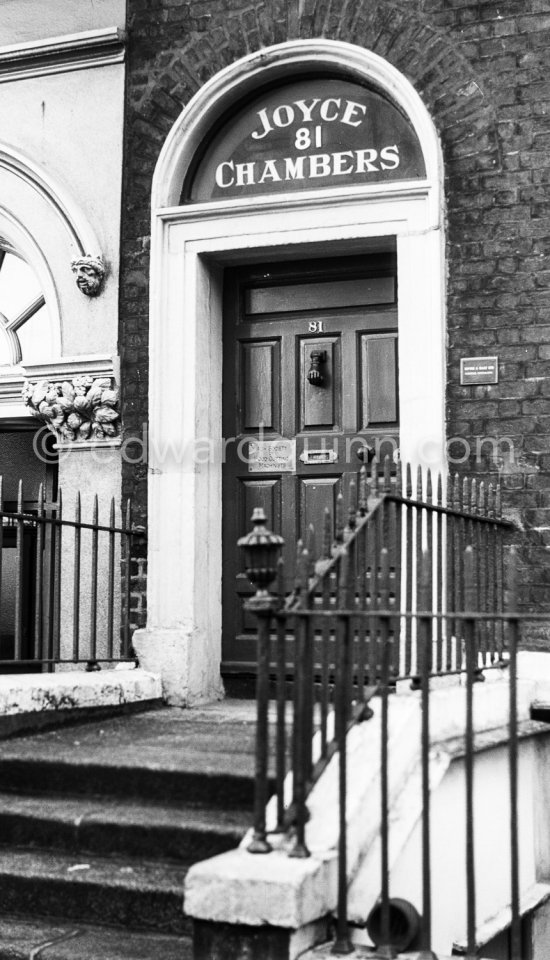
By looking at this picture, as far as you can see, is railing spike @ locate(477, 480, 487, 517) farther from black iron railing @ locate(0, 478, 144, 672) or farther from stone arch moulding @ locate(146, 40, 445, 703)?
black iron railing @ locate(0, 478, 144, 672)

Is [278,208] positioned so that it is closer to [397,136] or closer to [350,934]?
[397,136]

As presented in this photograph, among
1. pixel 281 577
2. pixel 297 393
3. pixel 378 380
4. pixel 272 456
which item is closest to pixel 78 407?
pixel 272 456

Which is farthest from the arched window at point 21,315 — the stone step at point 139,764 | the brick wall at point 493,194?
the stone step at point 139,764

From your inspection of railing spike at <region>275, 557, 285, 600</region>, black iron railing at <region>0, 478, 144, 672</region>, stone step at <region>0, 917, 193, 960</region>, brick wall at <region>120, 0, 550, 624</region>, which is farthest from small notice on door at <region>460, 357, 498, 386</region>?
stone step at <region>0, 917, 193, 960</region>

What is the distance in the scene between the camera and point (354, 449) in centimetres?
688

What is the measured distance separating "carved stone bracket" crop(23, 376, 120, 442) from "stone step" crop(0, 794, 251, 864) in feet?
9.50

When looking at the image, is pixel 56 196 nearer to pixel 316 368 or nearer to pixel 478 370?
pixel 316 368

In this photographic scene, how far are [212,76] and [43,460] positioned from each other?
275cm

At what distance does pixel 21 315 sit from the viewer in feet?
25.8

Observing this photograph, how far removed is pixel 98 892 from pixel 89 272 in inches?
166

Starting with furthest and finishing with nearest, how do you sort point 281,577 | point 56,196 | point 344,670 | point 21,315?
point 21,315 < point 56,196 < point 281,577 < point 344,670

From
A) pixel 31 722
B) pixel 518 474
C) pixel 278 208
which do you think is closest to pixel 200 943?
pixel 31 722

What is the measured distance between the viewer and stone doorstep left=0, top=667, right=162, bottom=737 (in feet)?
18.3

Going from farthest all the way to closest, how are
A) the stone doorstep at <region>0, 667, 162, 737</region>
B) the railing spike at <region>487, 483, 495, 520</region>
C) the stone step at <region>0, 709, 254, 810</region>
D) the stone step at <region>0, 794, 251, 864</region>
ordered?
the railing spike at <region>487, 483, 495, 520</region> < the stone doorstep at <region>0, 667, 162, 737</region> < the stone step at <region>0, 709, 254, 810</region> < the stone step at <region>0, 794, 251, 864</region>
